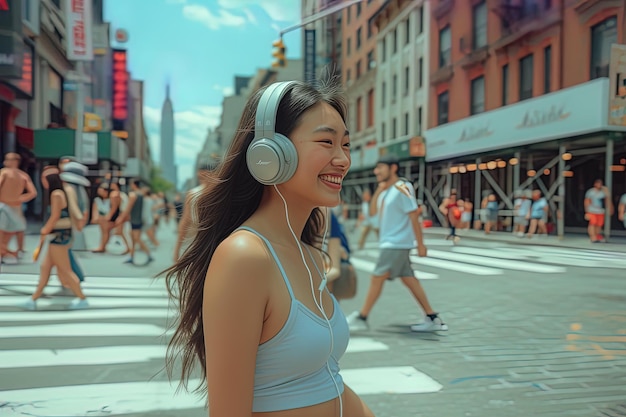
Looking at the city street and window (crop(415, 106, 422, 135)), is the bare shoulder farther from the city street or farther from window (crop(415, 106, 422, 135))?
window (crop(415, 106, 422, 135))

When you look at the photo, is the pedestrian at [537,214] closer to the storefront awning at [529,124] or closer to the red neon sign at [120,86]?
the storefront awning at [529,124]

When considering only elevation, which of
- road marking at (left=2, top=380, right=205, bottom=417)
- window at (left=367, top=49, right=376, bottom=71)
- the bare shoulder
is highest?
window at (left=367, top=49, right=376, bottom=71)

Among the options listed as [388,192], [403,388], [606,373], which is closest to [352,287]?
[388,192]

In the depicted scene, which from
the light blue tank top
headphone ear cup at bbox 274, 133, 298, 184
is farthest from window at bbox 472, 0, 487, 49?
the light blue tank top

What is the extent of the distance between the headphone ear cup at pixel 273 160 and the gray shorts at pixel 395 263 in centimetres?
341

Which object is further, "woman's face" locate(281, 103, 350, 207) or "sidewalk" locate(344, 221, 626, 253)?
"sidewalk" locate(344, 221, 626, 253)

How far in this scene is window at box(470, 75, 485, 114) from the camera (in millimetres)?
3775

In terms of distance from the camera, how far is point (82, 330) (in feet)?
11.3

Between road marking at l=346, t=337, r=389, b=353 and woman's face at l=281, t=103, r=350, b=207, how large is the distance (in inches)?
112

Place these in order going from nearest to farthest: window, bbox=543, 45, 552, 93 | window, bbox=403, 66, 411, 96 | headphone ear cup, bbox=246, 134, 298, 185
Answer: headphone ear cup, bbox=246, 134, 298, 185 < window, bbox=543, 45, 552, 93 < window, bbox=403, 66, 411, 96

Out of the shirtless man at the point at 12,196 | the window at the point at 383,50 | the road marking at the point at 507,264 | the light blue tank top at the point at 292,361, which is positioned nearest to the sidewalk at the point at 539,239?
the road marking at the point at 507,264

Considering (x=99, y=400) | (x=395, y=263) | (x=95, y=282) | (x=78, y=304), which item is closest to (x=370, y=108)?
(x=395, y=263)

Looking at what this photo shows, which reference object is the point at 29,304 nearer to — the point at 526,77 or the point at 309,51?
the point at 309,51

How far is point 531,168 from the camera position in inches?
138
